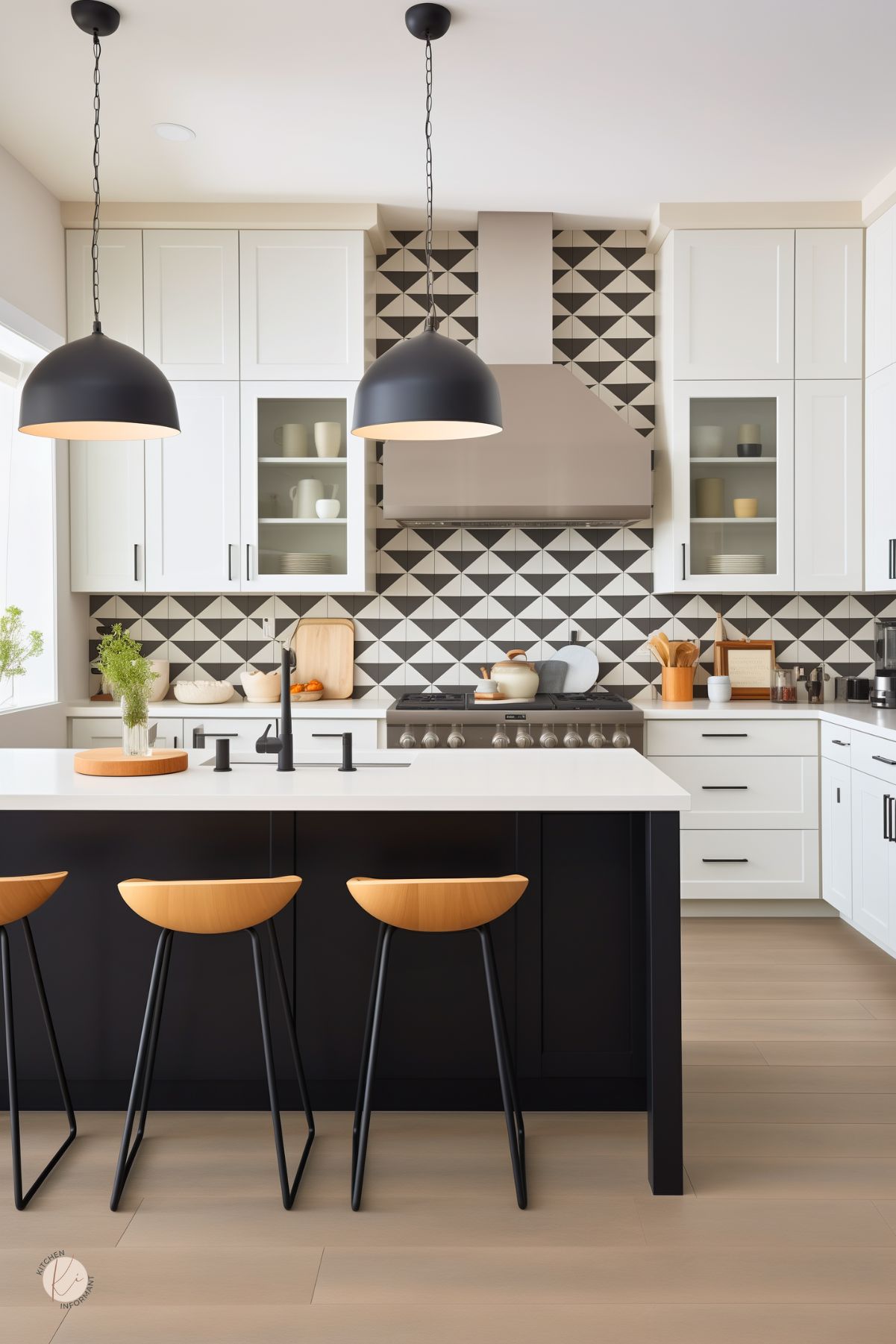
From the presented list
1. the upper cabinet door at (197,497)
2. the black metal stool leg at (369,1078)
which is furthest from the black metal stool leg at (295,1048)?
the upper cabinet door at (197,497)

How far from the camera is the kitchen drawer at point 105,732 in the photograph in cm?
433

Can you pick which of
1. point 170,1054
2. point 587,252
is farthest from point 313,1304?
point 587,252

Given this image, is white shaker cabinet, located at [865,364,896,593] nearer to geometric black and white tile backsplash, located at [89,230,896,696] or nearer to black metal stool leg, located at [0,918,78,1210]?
geometric black and white tile backsplash, located at [89,230,896,696]

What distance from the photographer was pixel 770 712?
14.1 ft

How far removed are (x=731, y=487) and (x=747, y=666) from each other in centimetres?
82

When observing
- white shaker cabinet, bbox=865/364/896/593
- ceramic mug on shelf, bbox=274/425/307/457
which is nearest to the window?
ceramic mug on shelf, bbox=274/425/307/457

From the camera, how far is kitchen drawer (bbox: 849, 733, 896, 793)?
11.8 ft

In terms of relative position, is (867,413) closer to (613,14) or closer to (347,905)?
(613,14)

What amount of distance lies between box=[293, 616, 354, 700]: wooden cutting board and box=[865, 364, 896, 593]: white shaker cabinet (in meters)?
2.29

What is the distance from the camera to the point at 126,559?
4.49m

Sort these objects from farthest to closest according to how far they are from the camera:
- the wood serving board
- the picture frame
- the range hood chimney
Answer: the picture frame, the range hood chimney, the wood serving board

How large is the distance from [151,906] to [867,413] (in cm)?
366

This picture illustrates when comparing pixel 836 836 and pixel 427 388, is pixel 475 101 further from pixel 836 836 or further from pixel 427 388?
pixel 836 836

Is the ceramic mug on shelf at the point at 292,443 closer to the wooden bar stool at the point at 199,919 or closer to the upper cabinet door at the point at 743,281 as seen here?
the upper cabinet door at the point at 743,281
